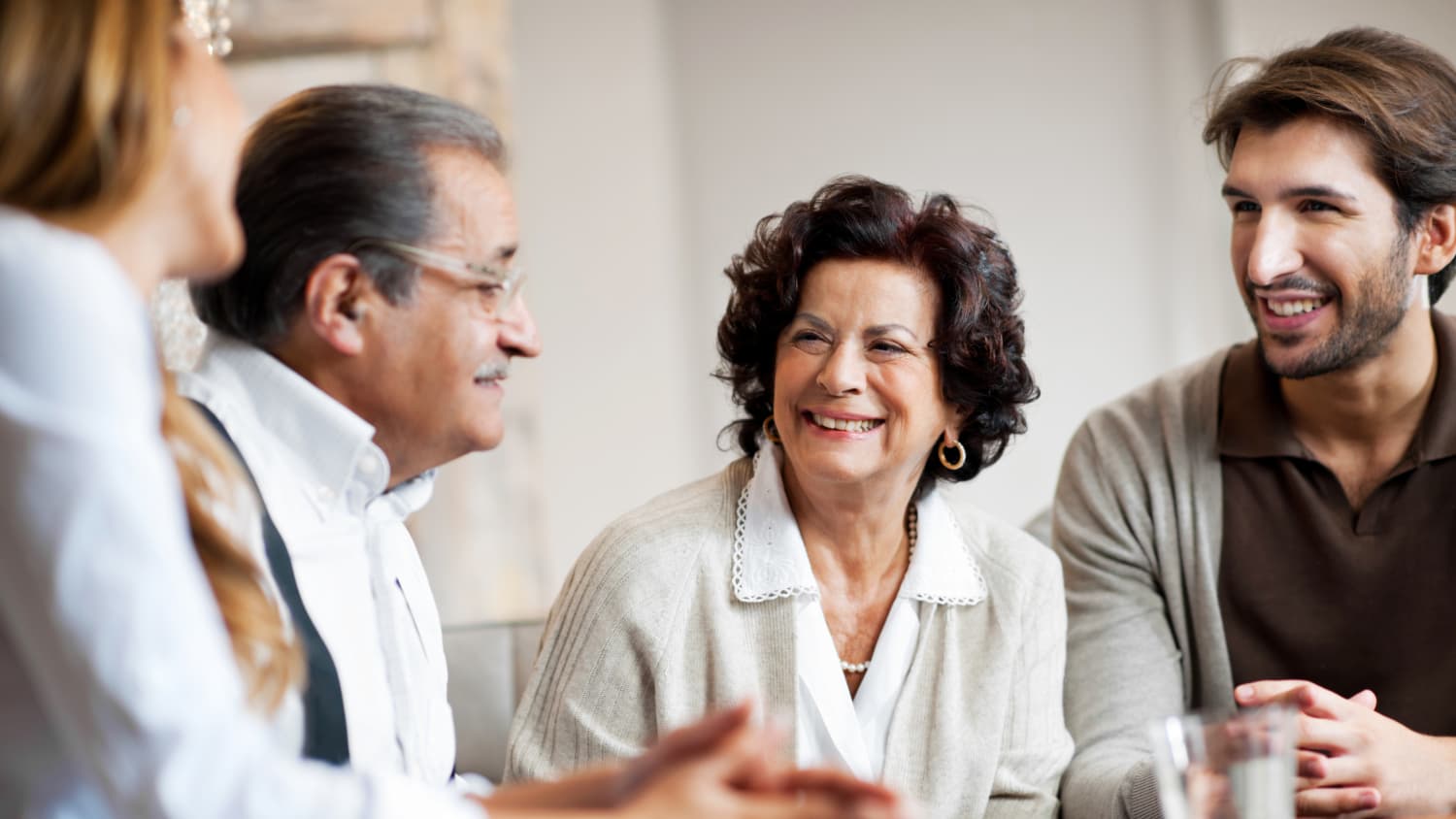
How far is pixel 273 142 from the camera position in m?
1.40

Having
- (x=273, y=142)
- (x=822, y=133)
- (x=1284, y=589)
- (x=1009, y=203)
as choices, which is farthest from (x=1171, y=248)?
(x=273, y=142)

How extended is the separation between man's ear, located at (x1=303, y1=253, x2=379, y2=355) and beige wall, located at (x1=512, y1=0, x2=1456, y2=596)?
9.56 ft

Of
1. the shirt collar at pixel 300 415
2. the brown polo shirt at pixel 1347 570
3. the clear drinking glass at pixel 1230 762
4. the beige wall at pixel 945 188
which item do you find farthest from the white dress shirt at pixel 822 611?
the beige wall at pixel 945 188

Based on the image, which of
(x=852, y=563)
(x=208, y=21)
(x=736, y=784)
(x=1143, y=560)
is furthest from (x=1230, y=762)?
(x=208, y=21)

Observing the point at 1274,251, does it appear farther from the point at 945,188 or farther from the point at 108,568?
the point at 945,188

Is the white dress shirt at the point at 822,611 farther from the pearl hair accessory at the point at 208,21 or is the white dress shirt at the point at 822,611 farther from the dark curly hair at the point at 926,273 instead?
the pearl hair accessory at the point at 208,21

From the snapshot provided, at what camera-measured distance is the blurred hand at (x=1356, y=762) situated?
1.69m

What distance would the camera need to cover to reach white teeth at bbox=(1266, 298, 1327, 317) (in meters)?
2.17

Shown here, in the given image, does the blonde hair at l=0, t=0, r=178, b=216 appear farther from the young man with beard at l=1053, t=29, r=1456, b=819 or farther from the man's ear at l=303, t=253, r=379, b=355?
the young man with beard at l=1053, t=29, r=1456, b=819

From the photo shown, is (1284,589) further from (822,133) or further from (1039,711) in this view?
(822,133)

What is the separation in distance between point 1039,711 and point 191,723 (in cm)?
149

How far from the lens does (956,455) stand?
2227 millimetres

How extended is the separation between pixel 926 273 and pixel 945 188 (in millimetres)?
2494

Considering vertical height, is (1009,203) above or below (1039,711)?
above
